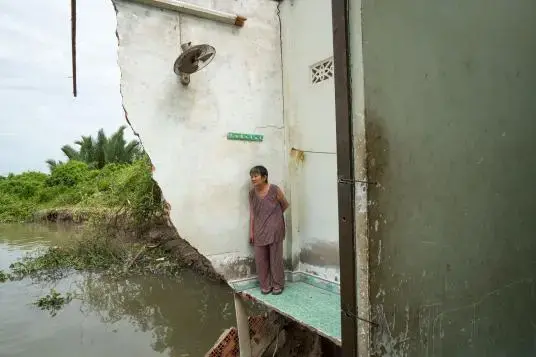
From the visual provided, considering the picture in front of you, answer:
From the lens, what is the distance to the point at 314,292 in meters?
4.23

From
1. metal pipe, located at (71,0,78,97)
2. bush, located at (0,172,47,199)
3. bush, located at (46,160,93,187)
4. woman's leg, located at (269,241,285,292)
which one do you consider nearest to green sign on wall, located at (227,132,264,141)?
woman's leg, located at (269,241,285,292)

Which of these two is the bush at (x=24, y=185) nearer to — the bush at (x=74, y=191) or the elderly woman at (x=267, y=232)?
the bush at (x=74, y=191)

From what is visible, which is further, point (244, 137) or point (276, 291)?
point (244, 137)

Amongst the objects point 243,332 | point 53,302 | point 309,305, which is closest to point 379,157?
point 309,305

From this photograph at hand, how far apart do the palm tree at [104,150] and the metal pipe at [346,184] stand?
908 inches

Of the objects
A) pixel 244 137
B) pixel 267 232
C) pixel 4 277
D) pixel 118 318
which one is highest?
pixel 244 137

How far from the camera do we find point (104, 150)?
2461cm

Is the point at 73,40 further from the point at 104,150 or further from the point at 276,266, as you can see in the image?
the point at 104,150

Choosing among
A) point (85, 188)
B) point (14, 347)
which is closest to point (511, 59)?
point (14, 347)

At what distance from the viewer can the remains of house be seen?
2.14 meters

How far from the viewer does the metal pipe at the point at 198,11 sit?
3.98 m

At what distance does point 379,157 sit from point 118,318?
23.6 feet

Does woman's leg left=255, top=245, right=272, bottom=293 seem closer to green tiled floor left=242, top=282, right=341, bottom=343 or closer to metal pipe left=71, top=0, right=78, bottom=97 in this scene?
green tiled floor left=242, top=282, right=341, bottom=343

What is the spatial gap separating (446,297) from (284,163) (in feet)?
8.94
